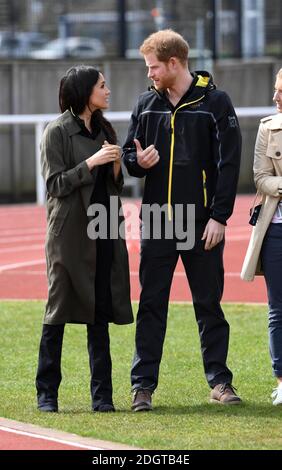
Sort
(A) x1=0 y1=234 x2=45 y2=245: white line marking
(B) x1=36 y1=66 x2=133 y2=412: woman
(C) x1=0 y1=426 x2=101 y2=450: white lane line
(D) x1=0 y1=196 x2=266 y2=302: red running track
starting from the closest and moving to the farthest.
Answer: (C) x1=0 y1=426 x2=101 y2=450: white lane line → (B) x1=36 y1=66 x2=133 y2=412: woman → (D) x1=0 y1=196 x2=266 y2=302: red running track → (A) x1=0 y1=234 x2=45 y2=245: white line marking

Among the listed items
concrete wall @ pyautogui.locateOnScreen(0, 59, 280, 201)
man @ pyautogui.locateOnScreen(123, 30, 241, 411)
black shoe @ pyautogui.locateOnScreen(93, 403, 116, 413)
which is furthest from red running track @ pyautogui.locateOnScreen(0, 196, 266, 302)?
concrete wall @ pyautogui.locateOnScreen(0, 59, 280, 201)

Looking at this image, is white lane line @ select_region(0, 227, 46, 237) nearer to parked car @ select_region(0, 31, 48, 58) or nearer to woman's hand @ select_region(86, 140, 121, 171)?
parked car @ select_region(0, 31, 48, 58)

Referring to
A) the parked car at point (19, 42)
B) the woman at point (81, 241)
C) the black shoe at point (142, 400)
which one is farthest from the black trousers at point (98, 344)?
the parked car at point (19, 42)

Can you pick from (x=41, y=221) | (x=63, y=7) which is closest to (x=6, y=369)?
(x=41, y=221)

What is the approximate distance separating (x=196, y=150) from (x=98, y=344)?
1.32 m

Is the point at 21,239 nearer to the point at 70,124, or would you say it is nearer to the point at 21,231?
the point at 21,231

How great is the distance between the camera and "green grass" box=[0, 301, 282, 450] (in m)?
7.12

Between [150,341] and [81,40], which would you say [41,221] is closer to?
[81,40]

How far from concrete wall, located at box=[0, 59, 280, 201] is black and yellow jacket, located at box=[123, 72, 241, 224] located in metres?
17.8

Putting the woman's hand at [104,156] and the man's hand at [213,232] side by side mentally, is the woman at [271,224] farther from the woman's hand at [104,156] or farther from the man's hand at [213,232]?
the woman's hand at [104,156]

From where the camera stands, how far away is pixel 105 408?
26.0 ft

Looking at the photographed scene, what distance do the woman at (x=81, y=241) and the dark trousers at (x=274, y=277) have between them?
34.8 inches

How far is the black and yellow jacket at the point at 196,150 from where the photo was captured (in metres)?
7.91
